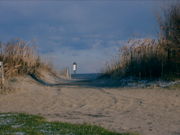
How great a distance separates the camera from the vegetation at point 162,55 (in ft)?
50.4

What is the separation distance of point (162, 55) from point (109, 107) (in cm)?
659

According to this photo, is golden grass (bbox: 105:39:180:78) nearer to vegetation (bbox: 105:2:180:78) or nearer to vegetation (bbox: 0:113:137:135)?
vegetation (bbox: 105:2:180:78)

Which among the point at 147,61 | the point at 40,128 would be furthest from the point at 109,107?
the point at 147,61

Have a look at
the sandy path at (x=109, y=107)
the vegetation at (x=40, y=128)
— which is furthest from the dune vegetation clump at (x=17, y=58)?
the vegetation at (x=40, y=128)

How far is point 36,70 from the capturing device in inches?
861

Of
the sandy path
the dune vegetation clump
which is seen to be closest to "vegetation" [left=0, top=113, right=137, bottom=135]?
the sandy path

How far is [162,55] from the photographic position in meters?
16.2

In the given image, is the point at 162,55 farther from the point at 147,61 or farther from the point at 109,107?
the point at 109,107

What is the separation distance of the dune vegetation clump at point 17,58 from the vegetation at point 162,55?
5970 millimetres

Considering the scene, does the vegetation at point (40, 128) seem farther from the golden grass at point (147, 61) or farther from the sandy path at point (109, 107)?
the golden grass at point (147, 61)

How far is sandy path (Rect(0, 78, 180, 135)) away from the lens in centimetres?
790

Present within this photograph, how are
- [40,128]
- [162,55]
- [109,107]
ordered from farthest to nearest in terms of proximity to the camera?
[162,55], [109,107], [40,128]

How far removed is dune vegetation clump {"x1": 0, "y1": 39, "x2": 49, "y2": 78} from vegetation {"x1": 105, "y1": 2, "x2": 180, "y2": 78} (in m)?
5.97

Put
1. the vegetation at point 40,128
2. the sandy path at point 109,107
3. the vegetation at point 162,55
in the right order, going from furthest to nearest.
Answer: the vegetation at point 162,55
the sandy path at point 109,107
the vegetation at point 40,128
